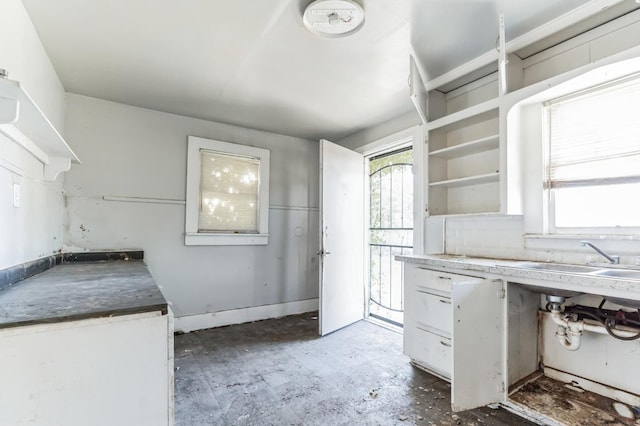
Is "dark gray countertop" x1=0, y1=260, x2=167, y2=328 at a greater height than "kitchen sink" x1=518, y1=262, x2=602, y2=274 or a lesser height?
lesser

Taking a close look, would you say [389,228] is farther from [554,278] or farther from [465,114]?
[554,278]

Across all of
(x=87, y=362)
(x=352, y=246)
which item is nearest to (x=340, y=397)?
(x=87, y=362)

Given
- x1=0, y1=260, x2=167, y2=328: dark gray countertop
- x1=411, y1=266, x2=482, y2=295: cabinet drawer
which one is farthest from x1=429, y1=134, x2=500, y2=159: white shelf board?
x1=0, y1=260, x2=167, y2=328: dark gray countertop

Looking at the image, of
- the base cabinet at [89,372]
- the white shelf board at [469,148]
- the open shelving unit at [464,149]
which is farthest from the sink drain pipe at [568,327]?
the base cabinet at [89,372]

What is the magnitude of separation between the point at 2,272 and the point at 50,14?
4.81 feet

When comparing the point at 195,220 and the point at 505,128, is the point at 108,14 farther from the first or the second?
the point at 505,128

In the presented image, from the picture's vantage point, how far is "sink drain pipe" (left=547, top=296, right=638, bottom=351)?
73.9 inches

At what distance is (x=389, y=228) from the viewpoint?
389cm

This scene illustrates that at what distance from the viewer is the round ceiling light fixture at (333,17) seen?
1675 millimetres

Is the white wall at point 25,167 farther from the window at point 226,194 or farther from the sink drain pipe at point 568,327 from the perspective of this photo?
the sink drain pipe at point 568,327

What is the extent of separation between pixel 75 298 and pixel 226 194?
2389mm

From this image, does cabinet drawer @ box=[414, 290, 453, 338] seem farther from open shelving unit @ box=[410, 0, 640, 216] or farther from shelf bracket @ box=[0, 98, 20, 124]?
shelf bracket @ box=[0, 98, 20, 124]

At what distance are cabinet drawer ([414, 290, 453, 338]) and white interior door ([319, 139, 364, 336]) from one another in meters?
Result: 1.14

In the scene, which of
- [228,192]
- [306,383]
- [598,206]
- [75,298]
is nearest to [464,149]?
[598,206]
